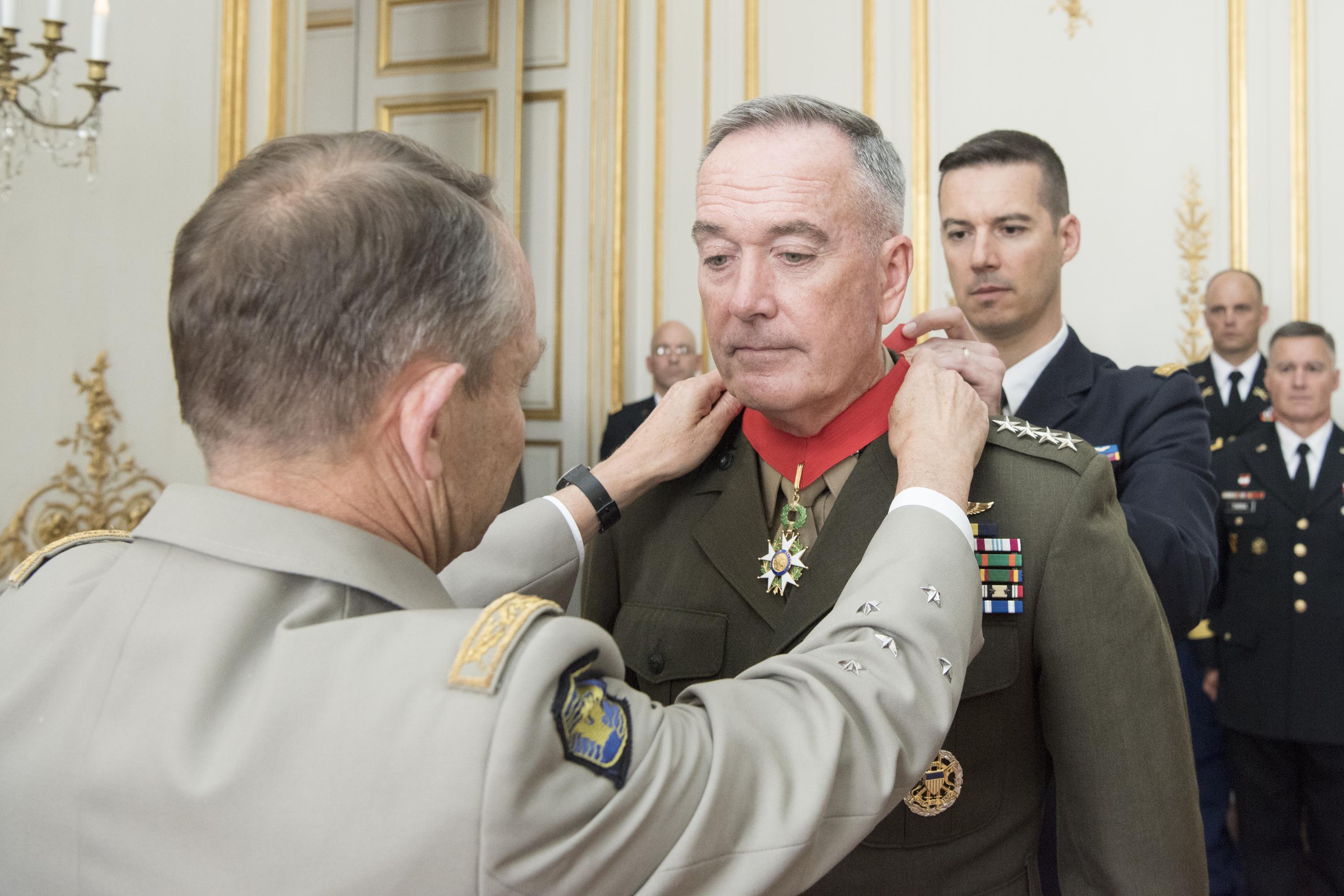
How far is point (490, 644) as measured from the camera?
0.76m

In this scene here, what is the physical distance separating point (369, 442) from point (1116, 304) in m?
4.30

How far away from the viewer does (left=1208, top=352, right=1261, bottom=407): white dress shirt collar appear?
13.6 feet

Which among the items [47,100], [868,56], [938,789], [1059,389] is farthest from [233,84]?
[868,56]

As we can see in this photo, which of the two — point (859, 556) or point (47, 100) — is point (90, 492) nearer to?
point (47, 100)

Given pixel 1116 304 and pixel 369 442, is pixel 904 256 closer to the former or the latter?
pixel 369 442

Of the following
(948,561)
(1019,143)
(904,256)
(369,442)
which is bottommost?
(948,561)

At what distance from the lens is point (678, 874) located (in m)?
0.80

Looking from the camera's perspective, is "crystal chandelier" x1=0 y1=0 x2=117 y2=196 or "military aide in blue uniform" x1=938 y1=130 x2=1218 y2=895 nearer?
"military aide in blue uniform" x1=938 y1=130 x2=1218 y2=895

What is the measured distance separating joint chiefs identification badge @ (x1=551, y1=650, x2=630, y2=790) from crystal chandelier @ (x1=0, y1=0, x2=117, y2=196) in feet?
7.28

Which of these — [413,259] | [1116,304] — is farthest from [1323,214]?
[413,259]

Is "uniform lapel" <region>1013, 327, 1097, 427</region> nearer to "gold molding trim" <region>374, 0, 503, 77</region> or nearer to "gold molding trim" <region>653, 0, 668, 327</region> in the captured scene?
"gold molding trim" <region>653, 0, 668, 327</region>

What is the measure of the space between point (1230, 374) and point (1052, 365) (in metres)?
2.43

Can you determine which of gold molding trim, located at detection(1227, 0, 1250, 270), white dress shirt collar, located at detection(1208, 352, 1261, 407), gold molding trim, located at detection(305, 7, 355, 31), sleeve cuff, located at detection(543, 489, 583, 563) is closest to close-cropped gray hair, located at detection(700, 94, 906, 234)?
sleeve cuff, located at detection(543, 489, 583, 563)

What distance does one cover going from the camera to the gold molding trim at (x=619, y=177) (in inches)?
208
